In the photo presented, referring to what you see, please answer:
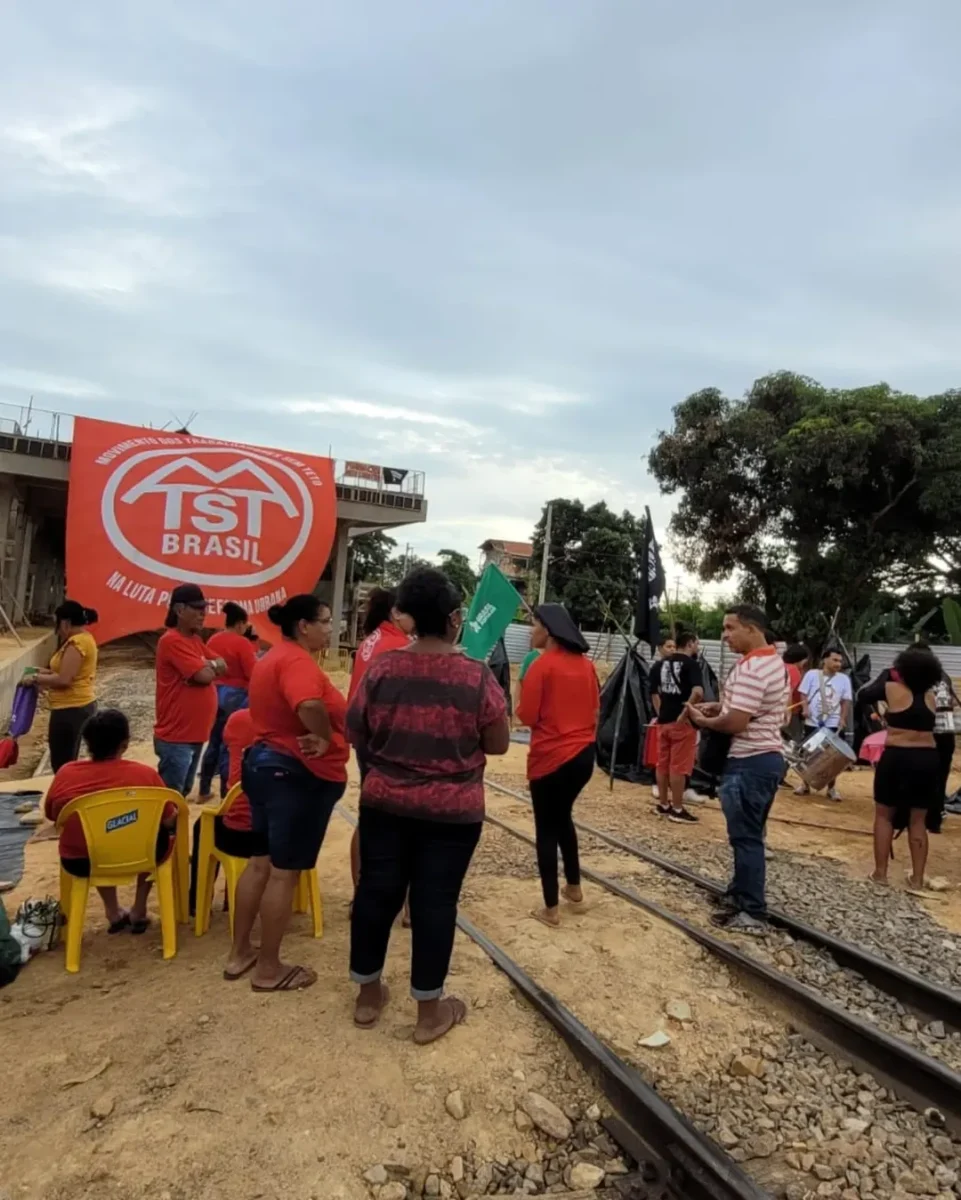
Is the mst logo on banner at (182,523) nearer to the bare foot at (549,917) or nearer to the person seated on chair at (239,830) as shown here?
the bare foot at (549,917)

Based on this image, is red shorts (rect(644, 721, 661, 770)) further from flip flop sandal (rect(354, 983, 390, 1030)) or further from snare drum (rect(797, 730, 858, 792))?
flip flop sandal (rect(354, 983, 390, 1030))

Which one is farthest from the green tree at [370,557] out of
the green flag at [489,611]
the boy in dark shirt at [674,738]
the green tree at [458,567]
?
the boy in dark shirt at [674,738]

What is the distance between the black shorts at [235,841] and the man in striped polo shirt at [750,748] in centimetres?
242

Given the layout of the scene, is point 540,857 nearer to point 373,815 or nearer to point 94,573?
point 373,815

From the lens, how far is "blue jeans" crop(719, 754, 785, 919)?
4.36 metres

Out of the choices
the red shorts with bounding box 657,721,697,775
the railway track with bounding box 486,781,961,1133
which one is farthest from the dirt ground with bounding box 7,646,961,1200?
the red shorts with bounding box 657,721,697,775

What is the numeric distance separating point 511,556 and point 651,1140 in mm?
43551

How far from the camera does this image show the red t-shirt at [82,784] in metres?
3.58

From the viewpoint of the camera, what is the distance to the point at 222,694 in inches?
263

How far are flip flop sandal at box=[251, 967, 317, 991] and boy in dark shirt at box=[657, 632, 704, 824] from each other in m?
4.72

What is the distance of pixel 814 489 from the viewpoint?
63.3 feet

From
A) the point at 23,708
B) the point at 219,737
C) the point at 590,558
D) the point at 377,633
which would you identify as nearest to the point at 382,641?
the point at 377,633

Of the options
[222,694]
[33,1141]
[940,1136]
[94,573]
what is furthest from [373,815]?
[94,573]

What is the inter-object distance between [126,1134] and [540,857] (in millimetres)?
2371
